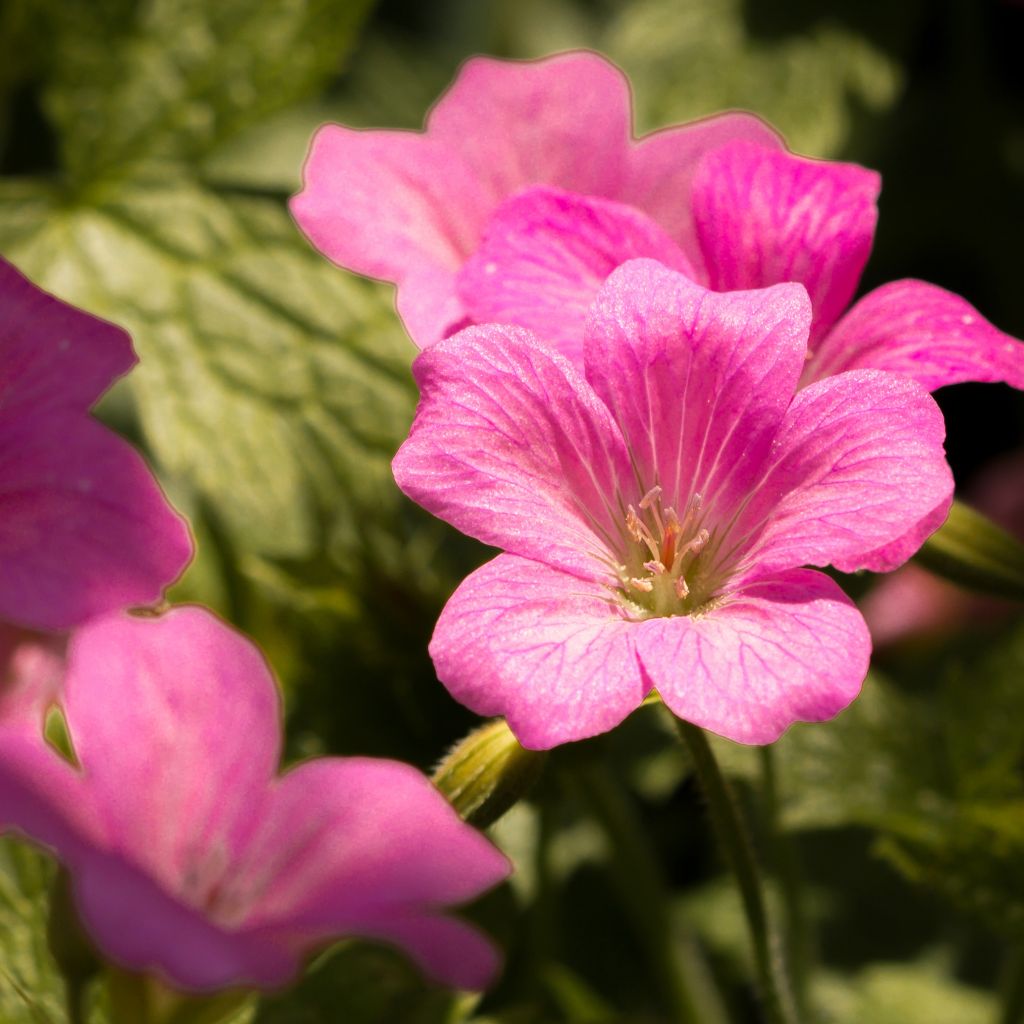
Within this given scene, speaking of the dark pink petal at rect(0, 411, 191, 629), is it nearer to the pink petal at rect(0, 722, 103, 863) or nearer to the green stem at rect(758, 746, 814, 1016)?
the pink petal at rect(0, 722, 103, 863)

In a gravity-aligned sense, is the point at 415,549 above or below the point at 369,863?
below

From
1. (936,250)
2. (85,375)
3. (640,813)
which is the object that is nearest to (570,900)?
(640,813)

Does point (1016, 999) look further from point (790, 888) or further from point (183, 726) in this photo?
point (183, 726)

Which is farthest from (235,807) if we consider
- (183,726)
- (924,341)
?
(924,341)

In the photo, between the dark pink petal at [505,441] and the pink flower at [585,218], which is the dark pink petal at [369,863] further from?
the pink flower at [585,218]

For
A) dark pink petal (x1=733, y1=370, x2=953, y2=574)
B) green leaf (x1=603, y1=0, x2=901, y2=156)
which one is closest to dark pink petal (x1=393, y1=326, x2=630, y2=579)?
dark pink petal (x1=733, y1=370, x2=953, y2=574)
